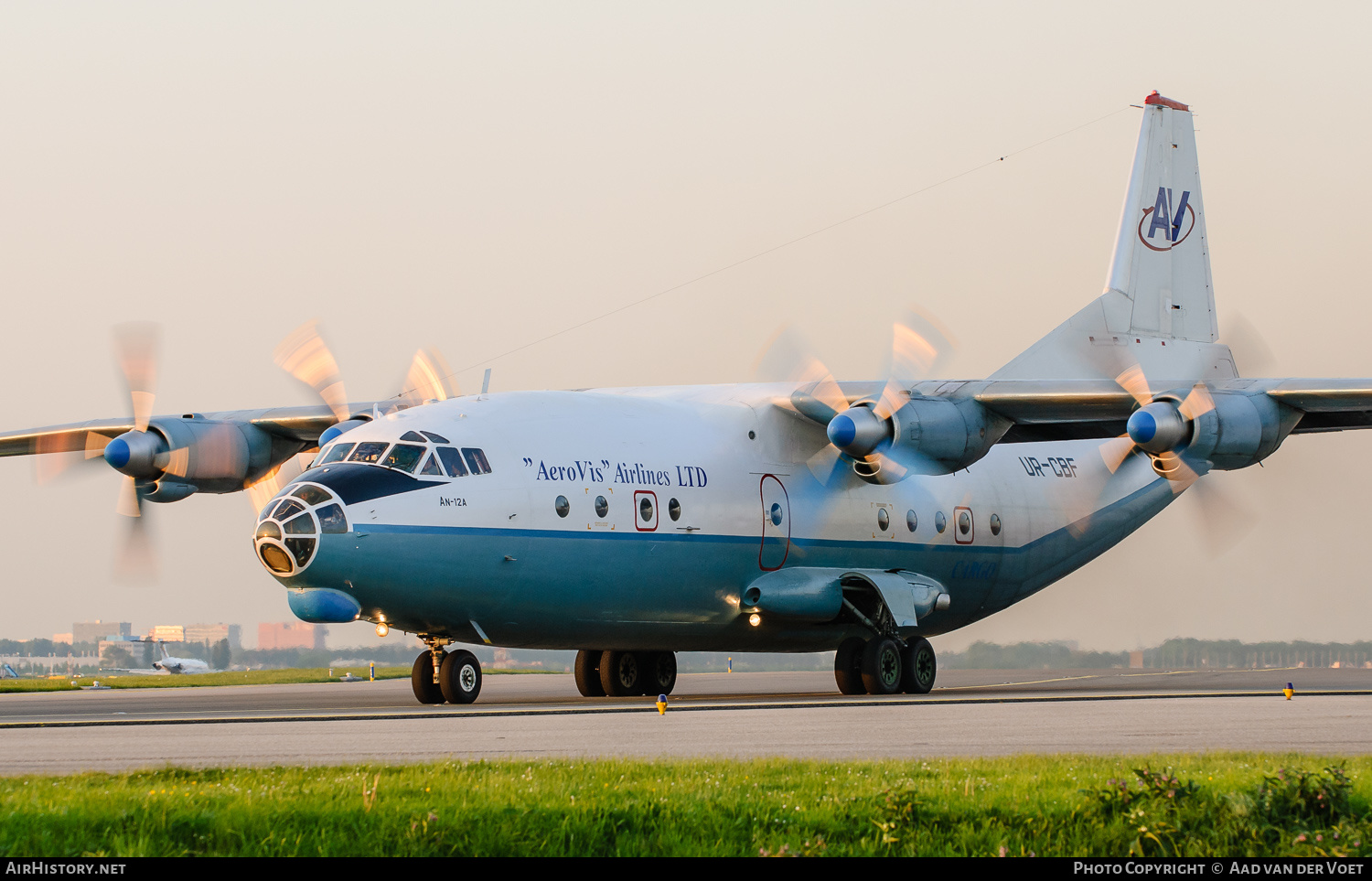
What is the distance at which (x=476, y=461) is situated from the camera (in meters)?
21.7

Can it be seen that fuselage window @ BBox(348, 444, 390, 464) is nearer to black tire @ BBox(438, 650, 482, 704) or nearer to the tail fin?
black tire @ BBox(438, 650, 482, 704)

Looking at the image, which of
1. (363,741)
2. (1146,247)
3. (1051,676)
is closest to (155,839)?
(363,741)

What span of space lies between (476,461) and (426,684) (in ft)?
11.4

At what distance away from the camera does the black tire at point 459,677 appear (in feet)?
72.7

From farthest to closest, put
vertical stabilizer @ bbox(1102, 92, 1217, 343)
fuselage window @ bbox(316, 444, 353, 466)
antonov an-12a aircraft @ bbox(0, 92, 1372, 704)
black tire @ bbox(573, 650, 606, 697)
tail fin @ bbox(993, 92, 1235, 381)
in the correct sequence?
1. vertical stabilizer @ bbox(1102, 92, 1217, 343)
2. tail fin @ bbox(993, 92, 1235, 381)
3. black tire @ bbox(573, 650, 606, 697)
4. fuselage window @ bbox(316, 444, 353, 466)
5. antonov an-12a aircraft @ bbox(0, 92, 1372, 704)

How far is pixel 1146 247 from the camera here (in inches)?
1346

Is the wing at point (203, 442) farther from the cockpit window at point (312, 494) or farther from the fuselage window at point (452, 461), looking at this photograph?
the cockpit window at point (312, 494)

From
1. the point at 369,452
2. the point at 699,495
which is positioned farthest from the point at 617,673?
the point at 369,452

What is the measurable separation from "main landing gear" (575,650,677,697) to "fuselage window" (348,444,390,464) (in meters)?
6.93

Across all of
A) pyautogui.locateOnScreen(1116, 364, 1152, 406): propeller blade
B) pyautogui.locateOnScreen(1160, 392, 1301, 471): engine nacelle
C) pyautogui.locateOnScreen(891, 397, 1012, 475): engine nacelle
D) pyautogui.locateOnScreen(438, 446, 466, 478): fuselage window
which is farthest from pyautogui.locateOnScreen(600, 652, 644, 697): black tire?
pyautogui.locateOnScreen(1160, 392, 1301, 471): engine nacelle

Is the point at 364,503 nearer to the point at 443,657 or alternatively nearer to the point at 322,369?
the point at 443,657

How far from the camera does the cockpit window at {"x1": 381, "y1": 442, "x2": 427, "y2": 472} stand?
69.4ft

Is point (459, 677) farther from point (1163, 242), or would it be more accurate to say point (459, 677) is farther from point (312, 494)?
point (1163, 242)
